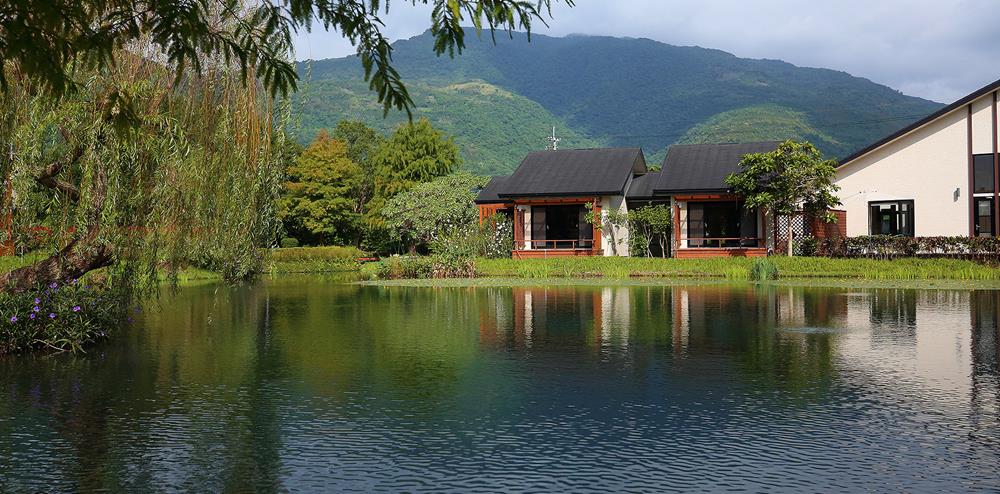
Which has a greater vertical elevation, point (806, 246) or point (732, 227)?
point (732, 227)

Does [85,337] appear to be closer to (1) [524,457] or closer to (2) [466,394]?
(2) [466,394]

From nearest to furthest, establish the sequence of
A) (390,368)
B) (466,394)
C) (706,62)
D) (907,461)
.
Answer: (907,461) → (466,394) → (390,368) → (706,62)

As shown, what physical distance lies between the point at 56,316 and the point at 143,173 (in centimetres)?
309

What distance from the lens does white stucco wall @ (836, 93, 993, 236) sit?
3794 centimetres

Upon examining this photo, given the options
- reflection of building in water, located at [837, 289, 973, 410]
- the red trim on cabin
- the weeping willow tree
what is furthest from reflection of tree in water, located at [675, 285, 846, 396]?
the red trim on cabin

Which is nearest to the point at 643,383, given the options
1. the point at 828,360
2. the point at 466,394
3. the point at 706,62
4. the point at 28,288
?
the point at 466,394

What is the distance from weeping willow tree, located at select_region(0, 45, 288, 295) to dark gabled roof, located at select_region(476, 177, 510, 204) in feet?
111

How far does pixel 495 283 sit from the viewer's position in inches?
1366

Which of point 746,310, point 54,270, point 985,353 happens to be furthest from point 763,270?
point 54,270

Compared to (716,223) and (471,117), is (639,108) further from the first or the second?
(716,223)

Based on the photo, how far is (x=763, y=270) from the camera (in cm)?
3403

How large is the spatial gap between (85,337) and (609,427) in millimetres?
10242

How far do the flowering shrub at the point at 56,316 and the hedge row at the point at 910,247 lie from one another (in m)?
28.3

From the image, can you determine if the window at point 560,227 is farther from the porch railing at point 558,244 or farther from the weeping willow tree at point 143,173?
the weeping willow tree at point 143,173
